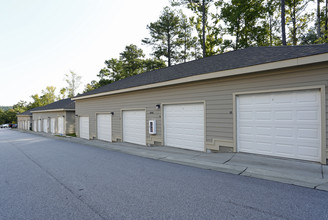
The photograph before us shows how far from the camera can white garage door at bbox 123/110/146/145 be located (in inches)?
408

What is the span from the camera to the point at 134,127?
1093 cm

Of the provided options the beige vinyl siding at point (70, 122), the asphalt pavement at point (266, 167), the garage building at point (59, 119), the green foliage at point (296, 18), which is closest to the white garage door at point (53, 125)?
the garage building at point (59, 119)

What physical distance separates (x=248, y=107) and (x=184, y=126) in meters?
2.92

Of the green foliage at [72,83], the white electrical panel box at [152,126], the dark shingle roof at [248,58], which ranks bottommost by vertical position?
the white electrical panel box at [152,126]

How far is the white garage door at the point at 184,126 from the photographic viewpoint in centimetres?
780

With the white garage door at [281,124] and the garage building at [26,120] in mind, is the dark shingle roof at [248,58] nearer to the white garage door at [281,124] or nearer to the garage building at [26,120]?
the white garage door at [281,124]

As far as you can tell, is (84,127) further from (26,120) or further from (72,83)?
(72,83)

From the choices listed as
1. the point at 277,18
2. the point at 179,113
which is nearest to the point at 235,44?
the point at 277,18

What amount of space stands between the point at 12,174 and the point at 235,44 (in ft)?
71.0

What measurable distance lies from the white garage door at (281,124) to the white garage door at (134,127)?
5386 millimetres

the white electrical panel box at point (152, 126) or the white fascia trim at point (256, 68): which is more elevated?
the white fascia trim at point (256, 68)

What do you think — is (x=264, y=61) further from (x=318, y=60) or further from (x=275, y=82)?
(x=318, y=60)

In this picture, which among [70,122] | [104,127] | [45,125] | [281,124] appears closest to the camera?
[281,124]

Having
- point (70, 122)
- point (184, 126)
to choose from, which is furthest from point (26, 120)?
point (184, 126)
